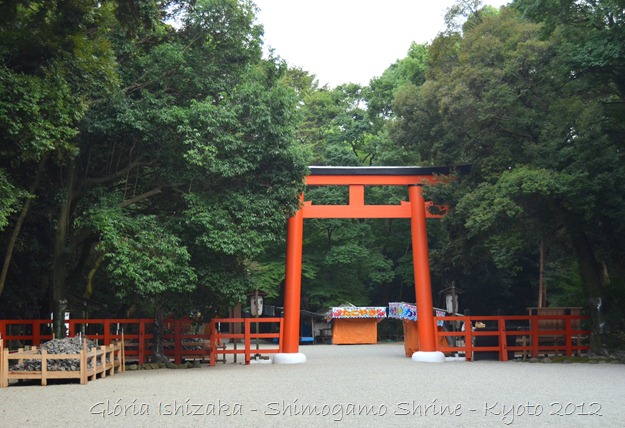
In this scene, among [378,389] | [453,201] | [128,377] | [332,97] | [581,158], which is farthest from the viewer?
[332,97]

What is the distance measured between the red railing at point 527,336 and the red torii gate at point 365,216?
0.69 m

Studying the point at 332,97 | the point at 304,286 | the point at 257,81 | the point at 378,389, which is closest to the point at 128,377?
the point at 378,389

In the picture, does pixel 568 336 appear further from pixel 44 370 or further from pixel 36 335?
pixel 36 335

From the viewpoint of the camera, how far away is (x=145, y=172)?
21156 mm

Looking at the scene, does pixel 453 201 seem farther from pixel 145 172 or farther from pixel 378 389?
pixel 378 389

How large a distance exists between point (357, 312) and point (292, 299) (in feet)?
47.1

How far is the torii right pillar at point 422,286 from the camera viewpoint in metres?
22.3

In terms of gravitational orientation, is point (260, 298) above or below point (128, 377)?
above

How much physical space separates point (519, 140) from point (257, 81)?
25.4 feet

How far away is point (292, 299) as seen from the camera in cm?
2248

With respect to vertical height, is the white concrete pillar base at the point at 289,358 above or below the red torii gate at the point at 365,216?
below

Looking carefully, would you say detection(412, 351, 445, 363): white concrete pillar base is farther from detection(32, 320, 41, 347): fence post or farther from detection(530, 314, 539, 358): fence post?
detection(32, 320, 41, 347): fence post

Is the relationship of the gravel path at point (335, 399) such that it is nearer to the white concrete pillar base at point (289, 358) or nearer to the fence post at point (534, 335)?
the fence post at point (534, 335)

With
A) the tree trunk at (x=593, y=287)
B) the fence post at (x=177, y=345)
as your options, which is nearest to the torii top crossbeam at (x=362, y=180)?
the tree trunk at (x=593, y=287)
